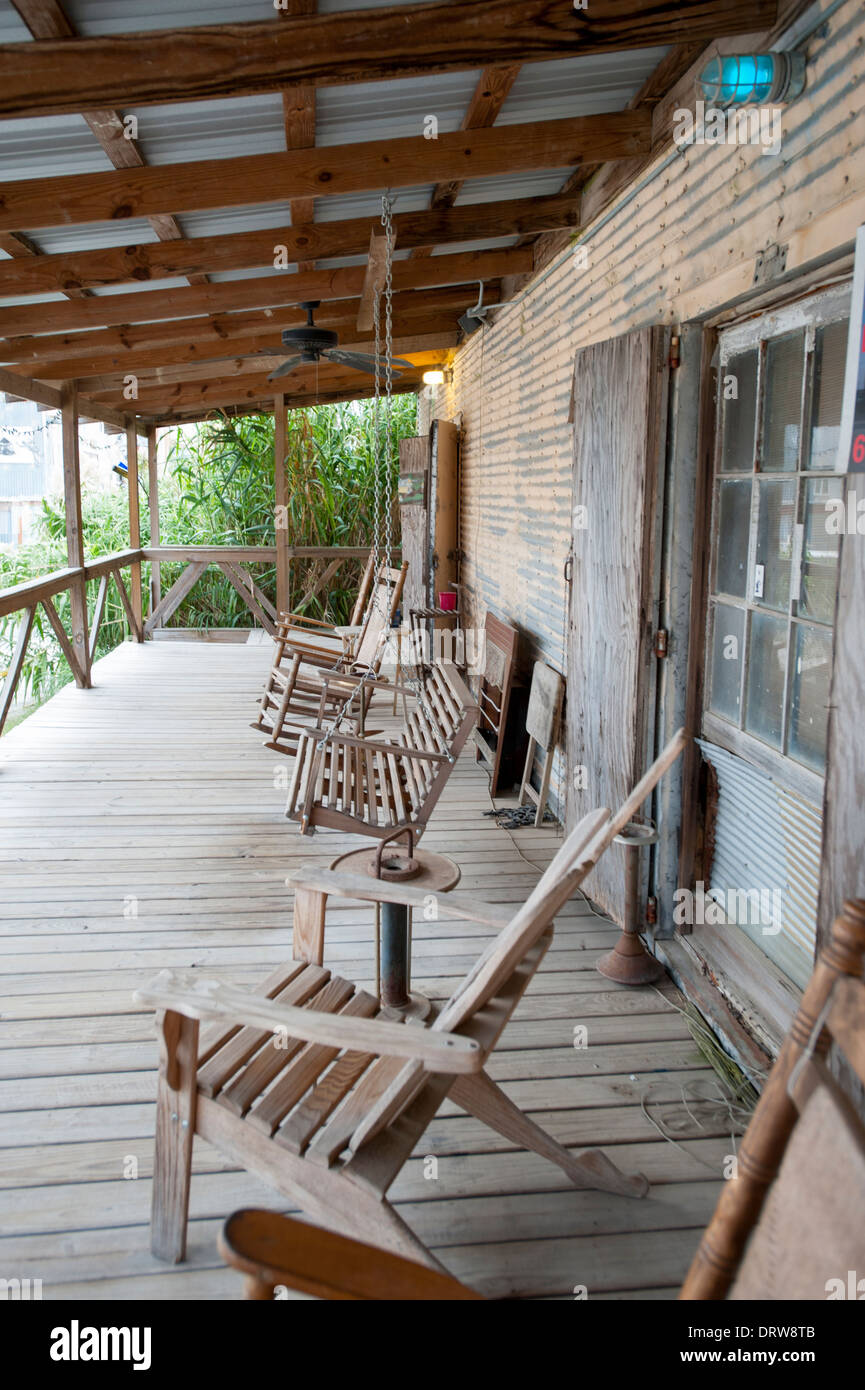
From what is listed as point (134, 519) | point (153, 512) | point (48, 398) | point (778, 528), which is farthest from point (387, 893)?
point (153, 512)

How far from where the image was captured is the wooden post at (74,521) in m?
6.95

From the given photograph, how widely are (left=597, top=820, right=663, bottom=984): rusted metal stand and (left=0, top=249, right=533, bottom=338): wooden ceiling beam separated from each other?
137 inches

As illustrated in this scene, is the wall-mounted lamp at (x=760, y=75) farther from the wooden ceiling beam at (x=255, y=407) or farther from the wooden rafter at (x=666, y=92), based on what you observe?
the wooden ceiling beam at (x=255, y=407)

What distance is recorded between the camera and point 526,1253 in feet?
6.74

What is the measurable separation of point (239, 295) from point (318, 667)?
2.30 m

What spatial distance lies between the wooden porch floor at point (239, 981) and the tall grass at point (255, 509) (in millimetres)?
5967

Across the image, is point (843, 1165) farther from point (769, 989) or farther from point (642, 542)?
point (642, 542)

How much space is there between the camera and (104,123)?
2967 millimetres

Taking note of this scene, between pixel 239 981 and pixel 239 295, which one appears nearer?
pixel 239 981

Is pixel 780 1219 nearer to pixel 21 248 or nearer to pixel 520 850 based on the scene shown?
pixel 520 850

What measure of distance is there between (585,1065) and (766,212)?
2290 mm

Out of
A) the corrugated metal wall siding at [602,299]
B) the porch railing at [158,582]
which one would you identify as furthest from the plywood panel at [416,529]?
the porch railing at [158,582]

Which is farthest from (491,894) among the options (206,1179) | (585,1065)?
(206,1179)
